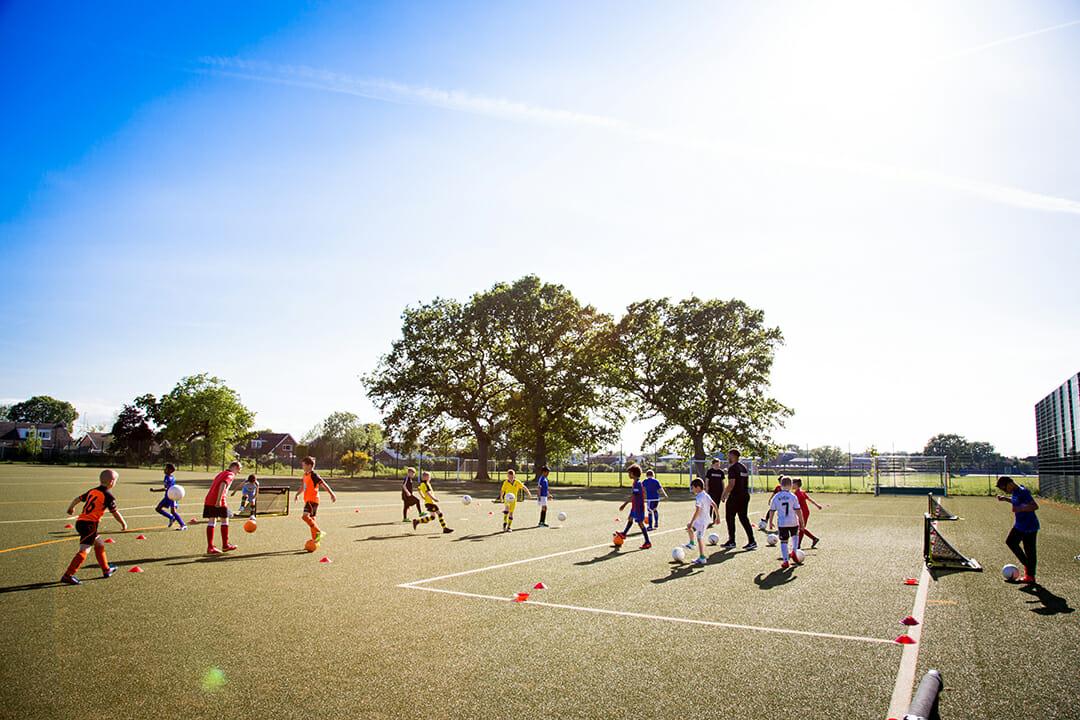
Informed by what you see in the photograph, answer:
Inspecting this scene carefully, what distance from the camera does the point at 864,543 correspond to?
16.8m

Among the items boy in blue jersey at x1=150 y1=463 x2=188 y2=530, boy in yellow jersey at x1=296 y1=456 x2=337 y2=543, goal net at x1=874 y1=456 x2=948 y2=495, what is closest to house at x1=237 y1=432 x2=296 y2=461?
goal net at x1=874 y1=456 x2=948 y2=495

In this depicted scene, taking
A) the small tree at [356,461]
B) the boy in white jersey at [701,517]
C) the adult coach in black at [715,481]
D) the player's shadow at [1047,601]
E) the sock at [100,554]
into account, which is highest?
the adult coach in black at [715,481]

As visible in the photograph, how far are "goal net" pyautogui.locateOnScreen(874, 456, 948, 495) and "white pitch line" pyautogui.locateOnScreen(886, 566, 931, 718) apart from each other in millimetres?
40619

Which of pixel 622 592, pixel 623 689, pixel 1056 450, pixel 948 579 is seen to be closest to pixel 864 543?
pixel 948 579

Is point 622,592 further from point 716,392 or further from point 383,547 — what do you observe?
point 716,392

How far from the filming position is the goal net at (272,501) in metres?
23.0

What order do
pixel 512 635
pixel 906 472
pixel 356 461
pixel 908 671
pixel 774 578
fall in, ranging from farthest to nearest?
pixel 356 461
pixel 906 472
pixel 774 578
pixel 512 635
pixel 908 671

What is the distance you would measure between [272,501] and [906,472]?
47.9 m

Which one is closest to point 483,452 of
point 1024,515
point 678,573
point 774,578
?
point 678,573

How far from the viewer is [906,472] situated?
51.8 meters

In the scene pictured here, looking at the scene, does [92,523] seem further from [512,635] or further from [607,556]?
[607,556]

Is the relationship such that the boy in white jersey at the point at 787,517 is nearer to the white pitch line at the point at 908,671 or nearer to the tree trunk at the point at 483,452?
the white pitch line at the point at 908,671

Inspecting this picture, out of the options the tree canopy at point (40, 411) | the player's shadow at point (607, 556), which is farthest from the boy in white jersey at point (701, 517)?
the tree canopy at point (40, 411)

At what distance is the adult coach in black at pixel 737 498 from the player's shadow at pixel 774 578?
310 cm
